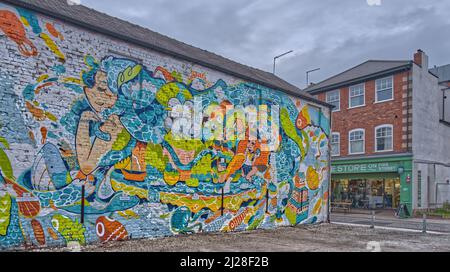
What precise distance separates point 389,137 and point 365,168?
2.65 meters

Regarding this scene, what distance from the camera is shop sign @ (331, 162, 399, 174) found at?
24.4 meters

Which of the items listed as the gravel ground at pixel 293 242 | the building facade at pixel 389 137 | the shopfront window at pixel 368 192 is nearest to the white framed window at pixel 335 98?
the building facade at pixel 389 137

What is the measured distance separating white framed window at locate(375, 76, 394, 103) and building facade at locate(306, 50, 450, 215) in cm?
6

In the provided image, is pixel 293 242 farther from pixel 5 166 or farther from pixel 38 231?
pixel 5 166

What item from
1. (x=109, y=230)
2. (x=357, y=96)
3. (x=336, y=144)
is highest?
(x=357, y=96)

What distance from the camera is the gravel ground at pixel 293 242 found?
9.62 m

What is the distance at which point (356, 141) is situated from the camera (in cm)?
2688

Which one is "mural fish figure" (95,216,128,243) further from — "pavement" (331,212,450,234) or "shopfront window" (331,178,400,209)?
"shopfront window" (331,178,400,209)

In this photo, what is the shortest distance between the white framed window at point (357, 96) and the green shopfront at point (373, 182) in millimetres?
3957

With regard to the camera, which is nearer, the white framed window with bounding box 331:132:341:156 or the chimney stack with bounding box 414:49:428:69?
the chimney stack with bounding box 414:49:428:69

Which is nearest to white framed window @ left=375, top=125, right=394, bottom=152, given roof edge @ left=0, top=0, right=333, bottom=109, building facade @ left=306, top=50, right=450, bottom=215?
building facade @ left=306, top=50, right=450, bottom=215

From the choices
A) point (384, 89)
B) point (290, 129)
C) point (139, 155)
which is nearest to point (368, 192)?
point (384, 89)

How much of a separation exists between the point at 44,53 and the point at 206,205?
21.4 feet

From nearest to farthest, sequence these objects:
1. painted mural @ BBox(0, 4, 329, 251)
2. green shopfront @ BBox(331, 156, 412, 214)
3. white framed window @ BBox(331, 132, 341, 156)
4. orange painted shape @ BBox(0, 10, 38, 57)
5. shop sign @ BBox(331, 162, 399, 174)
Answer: orange painted shape @ BBox(0, 10, 38, 57)
painted mural @ BBox(0, 4, 329, 251)
green shopfront @ BBox(331, 156, 412, 214)
shop sign @ BBox(331, 162, 399, 174)
white framed window @ BBox(331, 132, 341, 156)
